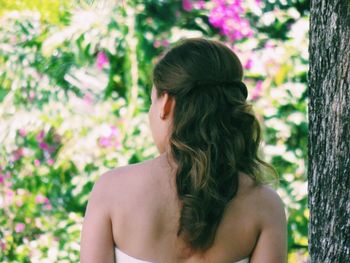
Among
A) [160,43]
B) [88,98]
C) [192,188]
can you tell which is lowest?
[88,98]

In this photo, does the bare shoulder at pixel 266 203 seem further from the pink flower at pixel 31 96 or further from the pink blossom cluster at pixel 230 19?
the pink flower at pixel 31 96

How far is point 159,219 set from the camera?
1.97 m

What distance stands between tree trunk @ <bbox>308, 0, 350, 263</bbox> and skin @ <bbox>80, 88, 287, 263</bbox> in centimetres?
13

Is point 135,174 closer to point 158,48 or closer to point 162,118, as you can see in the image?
point 162,118

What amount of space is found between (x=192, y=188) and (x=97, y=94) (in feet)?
8.98

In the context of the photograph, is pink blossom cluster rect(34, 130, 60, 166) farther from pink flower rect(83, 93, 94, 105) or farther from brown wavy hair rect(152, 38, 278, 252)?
brown wavy hair rect(152, 38, 278, 252)

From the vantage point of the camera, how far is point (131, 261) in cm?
201

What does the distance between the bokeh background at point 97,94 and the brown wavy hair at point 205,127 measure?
2.29 m

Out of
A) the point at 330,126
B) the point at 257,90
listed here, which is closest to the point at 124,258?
the point at 330,126

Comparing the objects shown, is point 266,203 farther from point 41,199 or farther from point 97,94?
point 41,199

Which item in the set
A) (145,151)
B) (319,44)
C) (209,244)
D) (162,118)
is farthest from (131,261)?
(145,151)

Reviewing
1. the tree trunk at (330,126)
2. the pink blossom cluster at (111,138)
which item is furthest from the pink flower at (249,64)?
the tree trunk at (330,126)

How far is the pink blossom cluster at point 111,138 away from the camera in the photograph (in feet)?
14.8

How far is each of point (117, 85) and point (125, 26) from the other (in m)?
0.33
